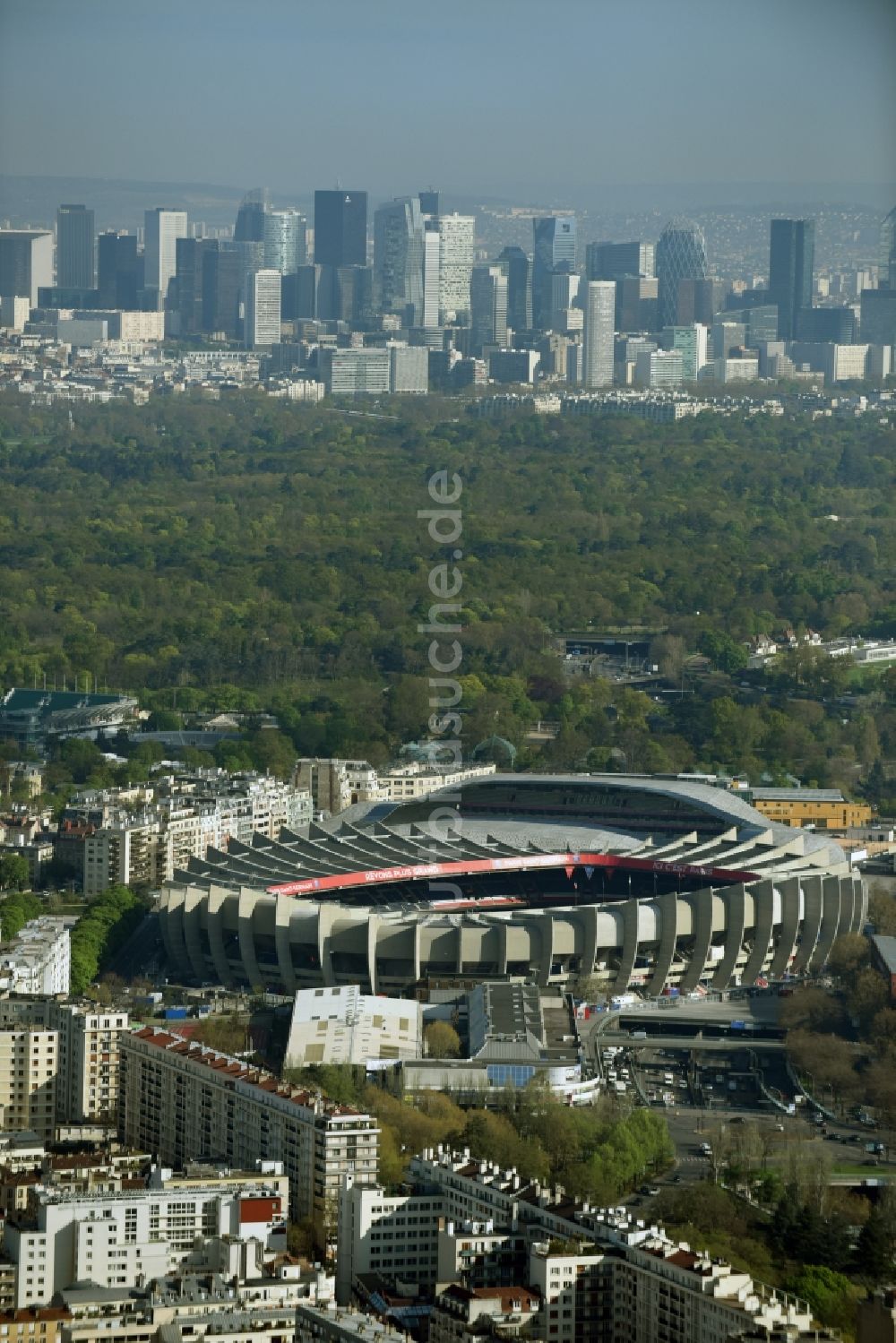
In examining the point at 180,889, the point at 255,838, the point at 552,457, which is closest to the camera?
the point at 180,889

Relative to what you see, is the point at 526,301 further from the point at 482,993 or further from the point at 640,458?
the point at 482,993

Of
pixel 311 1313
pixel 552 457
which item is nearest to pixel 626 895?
pixel 311 1313

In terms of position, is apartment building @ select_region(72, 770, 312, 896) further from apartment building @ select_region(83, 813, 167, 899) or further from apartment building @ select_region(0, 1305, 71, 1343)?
apartment building @ select_region(0, 1305, 71, 1343)

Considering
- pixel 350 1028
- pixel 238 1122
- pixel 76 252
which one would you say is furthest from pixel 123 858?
pixel 76 252

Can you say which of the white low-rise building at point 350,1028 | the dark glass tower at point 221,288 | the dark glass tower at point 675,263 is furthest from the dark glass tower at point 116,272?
the white low-rise building at point 350,1028

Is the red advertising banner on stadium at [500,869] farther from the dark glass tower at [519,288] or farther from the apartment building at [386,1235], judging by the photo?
the dark glass tower at [519,288]
